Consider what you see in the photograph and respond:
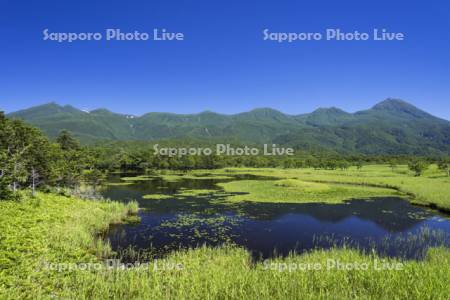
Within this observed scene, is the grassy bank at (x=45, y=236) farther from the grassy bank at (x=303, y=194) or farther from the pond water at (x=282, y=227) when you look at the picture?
the grassy bank at (x=303, y=194)

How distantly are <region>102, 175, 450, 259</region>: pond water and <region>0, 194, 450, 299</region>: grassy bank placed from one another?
540cm

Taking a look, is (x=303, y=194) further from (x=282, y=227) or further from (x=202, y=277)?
(x=202, y=277)

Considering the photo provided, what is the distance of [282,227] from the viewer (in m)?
42.8

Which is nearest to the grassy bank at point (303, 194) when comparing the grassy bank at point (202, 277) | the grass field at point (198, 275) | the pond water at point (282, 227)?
the pond water at point (282, 227)

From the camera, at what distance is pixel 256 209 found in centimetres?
5444

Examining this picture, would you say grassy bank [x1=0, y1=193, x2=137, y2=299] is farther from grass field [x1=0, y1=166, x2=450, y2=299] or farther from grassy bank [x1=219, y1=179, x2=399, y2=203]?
grassy bank [x1=219, y1=179, x2=399, y2=203]

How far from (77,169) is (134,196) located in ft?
42.0

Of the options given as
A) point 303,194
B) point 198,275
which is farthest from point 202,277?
point 303,194

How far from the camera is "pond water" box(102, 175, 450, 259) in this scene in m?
33.5

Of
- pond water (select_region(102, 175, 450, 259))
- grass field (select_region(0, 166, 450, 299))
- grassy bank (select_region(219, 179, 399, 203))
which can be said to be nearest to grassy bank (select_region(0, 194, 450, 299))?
grass field (select_region(0, 166, 450, 299))

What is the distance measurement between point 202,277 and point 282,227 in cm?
2389

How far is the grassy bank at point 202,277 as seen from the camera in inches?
706

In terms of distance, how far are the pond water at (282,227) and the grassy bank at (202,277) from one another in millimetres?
5402

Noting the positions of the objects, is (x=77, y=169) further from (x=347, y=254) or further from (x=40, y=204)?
(x=347, y=254)
